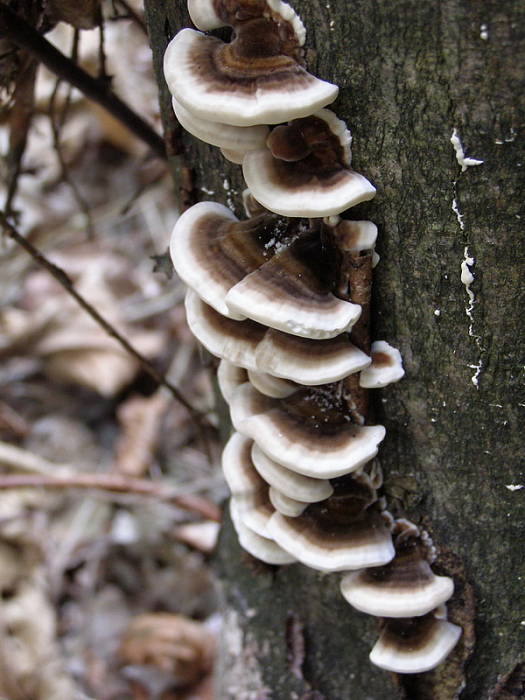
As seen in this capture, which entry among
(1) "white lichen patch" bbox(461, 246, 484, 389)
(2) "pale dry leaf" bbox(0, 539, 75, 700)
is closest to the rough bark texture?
(1) "white lichen patch" bbox(461, 246, 484, 389)

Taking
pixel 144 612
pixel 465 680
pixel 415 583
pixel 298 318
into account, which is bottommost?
pixel 144 612

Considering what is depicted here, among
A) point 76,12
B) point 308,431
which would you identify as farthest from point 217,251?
point 76,12

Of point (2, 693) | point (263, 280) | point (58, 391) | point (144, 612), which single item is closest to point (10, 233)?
point (263, 280)

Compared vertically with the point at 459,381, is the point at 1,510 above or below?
below

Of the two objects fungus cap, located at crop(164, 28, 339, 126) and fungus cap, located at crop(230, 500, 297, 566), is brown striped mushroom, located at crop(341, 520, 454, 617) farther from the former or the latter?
fungus cap, located at crop(164, 28, 339, 126)

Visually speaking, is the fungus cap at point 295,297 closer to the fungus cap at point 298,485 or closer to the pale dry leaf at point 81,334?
the fungus cap at point 298,485

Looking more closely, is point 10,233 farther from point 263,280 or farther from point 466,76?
point 466,76

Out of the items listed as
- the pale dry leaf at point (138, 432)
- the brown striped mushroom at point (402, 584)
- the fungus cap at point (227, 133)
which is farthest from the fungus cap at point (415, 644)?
the pale dry leaf at point (138, 432)
